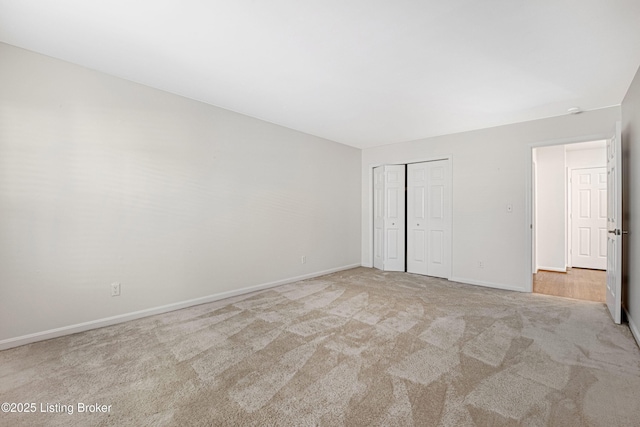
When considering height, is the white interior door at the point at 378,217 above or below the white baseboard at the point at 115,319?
above

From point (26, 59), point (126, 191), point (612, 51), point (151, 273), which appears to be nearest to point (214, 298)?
point (151, 273)

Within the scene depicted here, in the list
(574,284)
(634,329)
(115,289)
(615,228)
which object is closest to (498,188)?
(615,228)

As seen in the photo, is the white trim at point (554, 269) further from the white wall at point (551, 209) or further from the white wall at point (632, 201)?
the white wall at point (632, 201)

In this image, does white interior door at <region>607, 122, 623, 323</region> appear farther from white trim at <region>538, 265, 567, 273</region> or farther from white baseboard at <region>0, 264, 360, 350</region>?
white baseboard at <region>0, 264, 360, 350</region>

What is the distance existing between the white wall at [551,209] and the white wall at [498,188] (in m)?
2.13

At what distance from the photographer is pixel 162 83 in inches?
120

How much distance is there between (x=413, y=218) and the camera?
5379 mm

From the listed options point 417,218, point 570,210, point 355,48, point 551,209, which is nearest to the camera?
point 355,48

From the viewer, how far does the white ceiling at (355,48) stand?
6.26ft

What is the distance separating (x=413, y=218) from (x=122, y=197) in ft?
14.8

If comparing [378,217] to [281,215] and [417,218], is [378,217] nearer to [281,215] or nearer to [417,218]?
[417,218]

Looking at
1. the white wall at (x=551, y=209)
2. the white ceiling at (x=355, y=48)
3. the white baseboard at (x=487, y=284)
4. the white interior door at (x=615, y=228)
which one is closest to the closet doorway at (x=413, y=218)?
the white baseboard at (x=487, y=284)

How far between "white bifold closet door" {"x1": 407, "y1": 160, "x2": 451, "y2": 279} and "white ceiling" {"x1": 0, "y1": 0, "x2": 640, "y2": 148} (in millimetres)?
1615

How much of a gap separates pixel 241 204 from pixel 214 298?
4.17 ft
